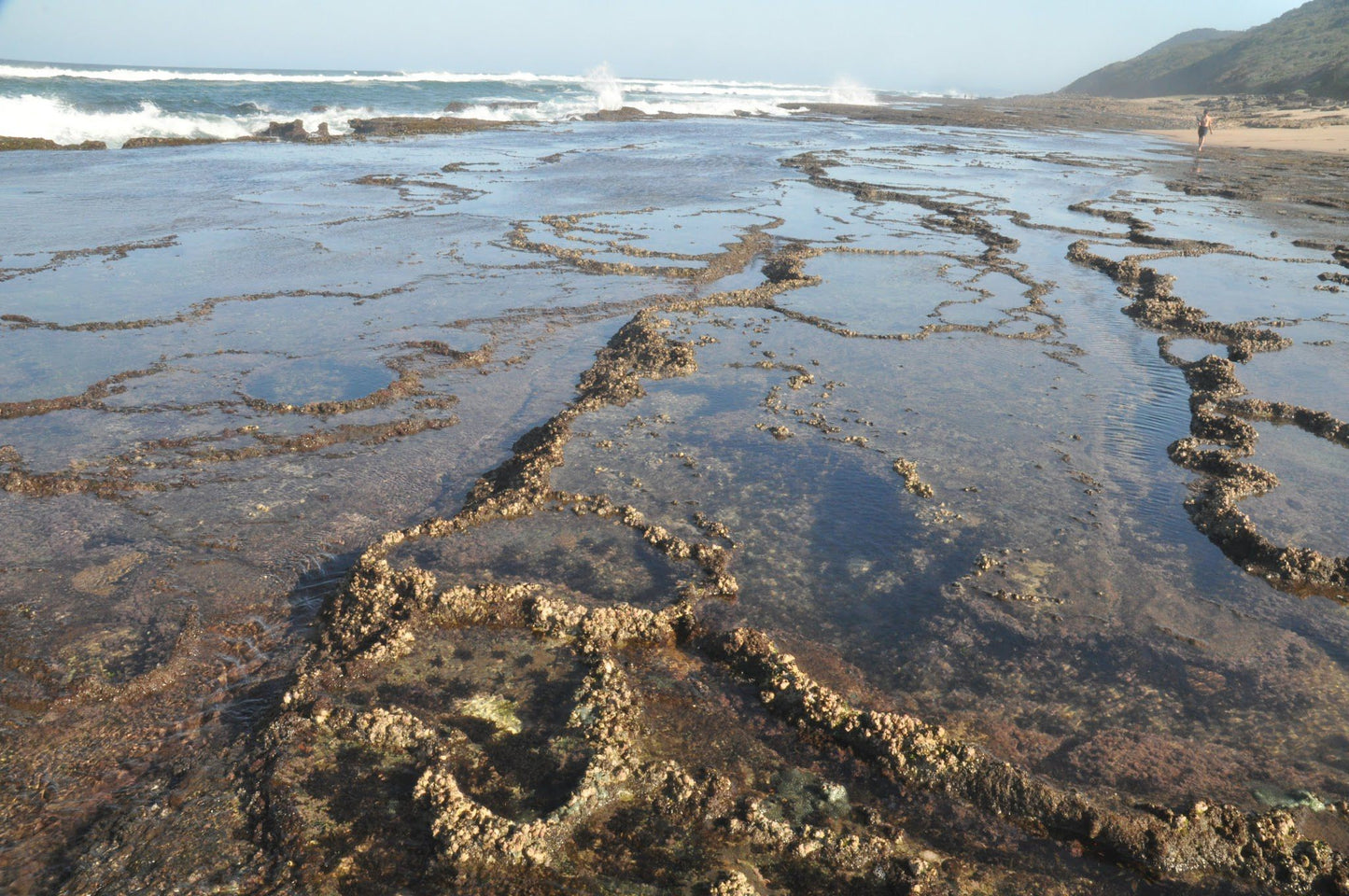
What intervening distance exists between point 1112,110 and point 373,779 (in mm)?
58744

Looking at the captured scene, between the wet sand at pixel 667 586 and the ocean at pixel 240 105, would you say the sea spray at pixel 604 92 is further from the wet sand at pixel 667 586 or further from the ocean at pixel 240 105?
Answer: the wet sand at pixel 667 586

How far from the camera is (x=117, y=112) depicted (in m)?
26.9

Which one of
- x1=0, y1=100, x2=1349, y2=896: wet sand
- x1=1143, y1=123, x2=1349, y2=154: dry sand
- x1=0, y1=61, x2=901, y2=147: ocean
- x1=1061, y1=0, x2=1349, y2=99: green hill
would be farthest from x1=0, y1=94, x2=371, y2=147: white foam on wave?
x1=1061, y1=0, x2=1349, y2=99: green hill

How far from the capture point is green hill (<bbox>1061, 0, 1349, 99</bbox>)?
4275 centimetres

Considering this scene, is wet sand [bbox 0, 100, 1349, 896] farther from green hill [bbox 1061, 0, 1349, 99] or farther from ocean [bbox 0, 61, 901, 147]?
green hill [bbox 1061, 0, 1349, 99]

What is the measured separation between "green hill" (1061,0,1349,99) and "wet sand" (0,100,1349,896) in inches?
1800

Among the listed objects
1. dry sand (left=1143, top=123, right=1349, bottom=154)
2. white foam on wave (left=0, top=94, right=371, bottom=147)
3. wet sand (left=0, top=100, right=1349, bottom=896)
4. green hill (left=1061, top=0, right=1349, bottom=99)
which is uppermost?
green hill (left=1061, top=0, right=1349, bottom=99)

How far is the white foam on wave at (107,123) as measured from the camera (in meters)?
24.0

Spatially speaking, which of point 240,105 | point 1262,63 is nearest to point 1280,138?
point 1262,63

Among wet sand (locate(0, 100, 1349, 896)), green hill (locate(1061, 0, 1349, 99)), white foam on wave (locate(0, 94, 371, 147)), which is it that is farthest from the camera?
green hill (locate(1061, 0, 1349, 99))

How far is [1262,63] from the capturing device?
1996 inches

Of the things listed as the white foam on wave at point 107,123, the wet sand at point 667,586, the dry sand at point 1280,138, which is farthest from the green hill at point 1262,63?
the white foam on wave at point 107,123

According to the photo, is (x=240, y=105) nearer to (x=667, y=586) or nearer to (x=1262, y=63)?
(x=667, y=586)

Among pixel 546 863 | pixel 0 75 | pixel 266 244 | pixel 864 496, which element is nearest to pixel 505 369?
pixel 864 496
